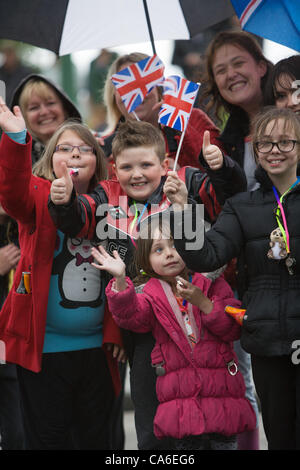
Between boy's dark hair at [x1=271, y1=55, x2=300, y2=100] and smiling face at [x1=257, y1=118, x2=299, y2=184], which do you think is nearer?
smiling face at [x1=257, y1=118, x2=299, y2=184]

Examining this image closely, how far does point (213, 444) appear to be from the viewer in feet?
10.6

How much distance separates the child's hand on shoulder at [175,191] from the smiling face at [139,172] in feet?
1.32

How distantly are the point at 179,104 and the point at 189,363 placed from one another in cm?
124

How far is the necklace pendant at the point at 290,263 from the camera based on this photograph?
2.96m

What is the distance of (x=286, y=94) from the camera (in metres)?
3.61

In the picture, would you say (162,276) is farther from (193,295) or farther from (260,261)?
(260,261)

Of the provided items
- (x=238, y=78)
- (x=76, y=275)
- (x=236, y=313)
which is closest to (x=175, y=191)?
(x=236, y=313)

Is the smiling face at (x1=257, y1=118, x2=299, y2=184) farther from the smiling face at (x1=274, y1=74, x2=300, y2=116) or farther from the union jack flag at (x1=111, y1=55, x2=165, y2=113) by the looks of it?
the union jack flag at (x1=111, y1=55, x2=165, y2=113)

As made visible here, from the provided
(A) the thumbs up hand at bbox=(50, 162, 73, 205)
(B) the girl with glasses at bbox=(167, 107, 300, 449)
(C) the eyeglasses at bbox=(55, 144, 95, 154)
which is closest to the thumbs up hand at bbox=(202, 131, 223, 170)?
(B) the girl with glasses at bbox=(167, 107, 300, 449)

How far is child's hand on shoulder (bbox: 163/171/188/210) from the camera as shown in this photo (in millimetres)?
3045

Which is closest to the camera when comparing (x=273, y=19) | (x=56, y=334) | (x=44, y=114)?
(x=56, y=334)

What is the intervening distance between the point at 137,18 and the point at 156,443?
2.35 metres
